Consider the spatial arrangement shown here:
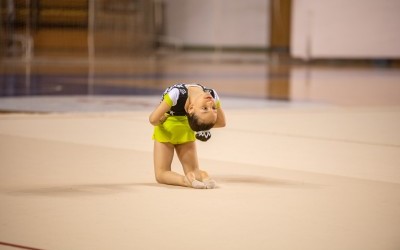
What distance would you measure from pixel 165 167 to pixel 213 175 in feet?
0.99

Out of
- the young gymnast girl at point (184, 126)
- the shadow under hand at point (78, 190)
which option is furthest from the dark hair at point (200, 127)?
the shadow under hand at point (78, 190)

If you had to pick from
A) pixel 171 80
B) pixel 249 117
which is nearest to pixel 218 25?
pixel 171 80

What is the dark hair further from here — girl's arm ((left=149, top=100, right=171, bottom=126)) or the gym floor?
the gym floor

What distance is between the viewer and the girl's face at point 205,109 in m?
3.53

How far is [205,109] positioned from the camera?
3.54 m

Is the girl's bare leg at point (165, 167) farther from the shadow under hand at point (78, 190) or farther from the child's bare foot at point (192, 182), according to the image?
the shadow under hand at point (78, 190)

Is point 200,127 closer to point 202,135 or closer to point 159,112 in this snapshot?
point 202,135

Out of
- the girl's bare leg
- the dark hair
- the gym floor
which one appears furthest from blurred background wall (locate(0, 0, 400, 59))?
the dark hair

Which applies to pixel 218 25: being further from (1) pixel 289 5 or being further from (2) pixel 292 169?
(2) pixel 292 169

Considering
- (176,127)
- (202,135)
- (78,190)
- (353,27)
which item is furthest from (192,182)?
(353,27)

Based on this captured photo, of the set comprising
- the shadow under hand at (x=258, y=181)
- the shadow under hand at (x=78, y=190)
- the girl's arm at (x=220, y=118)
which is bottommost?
the shadow under hand at (x=258, y=181)

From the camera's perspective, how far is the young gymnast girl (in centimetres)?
354

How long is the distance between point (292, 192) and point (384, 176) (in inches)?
24.9

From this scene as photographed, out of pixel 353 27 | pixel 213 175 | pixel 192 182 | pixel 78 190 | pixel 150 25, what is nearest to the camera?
pixel 78 190
